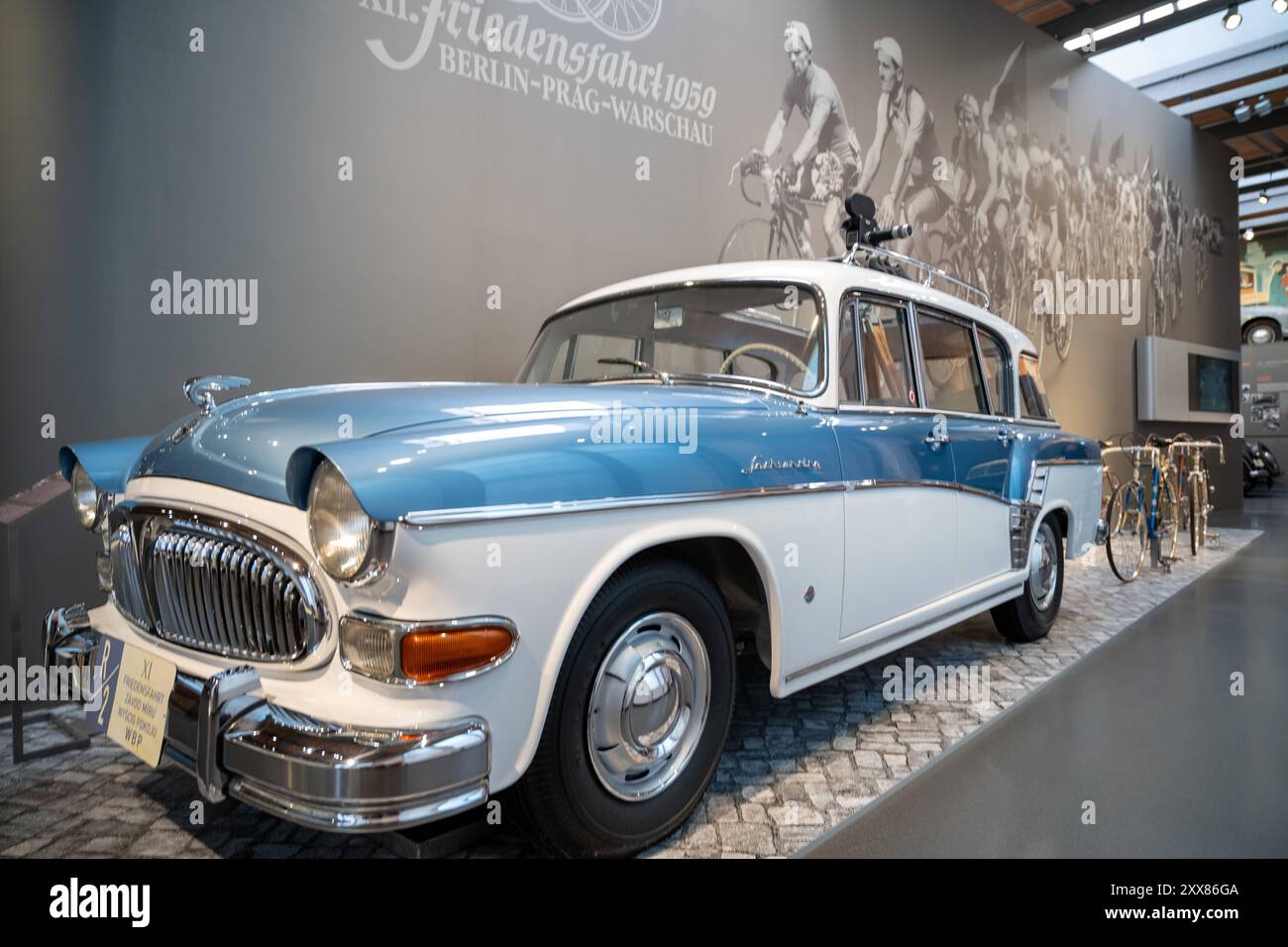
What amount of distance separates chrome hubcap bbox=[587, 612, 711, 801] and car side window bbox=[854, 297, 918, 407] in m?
1.10

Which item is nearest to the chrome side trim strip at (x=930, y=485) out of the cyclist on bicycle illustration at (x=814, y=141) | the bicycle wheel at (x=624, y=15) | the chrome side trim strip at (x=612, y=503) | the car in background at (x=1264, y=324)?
the chrome side trim strip at (x=612, y=503)

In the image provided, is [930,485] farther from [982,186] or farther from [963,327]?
[982,186]

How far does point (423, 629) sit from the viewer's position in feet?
4.06

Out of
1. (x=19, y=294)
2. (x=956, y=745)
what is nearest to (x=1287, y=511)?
(x=956, y=745)

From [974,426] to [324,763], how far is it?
2.65 metres

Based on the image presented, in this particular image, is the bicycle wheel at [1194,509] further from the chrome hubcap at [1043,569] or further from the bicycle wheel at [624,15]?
the bicycle wheel at [624,15]

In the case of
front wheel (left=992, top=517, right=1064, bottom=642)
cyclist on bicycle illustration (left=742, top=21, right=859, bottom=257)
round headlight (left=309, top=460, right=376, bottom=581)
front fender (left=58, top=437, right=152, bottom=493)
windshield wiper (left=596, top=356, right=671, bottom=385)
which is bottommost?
front wheel (left=992, top=517, right=1064, bottom=642)

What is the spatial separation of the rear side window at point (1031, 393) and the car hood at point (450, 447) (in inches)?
92.3

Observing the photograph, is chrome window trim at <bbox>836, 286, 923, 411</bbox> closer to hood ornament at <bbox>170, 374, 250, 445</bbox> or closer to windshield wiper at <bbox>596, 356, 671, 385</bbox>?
windshield wiper at <bbox>596, 356, 671, 385</bbox>

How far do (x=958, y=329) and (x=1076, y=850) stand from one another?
211 cm

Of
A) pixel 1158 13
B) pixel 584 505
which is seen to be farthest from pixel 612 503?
pixel 1158 13

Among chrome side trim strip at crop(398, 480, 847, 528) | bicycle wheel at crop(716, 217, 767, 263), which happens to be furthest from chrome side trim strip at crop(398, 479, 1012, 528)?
bicycle wheel at crop(716, 217, 767, 263)

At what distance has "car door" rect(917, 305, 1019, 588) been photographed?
2.80 metres

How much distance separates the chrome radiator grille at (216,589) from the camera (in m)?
1.35
